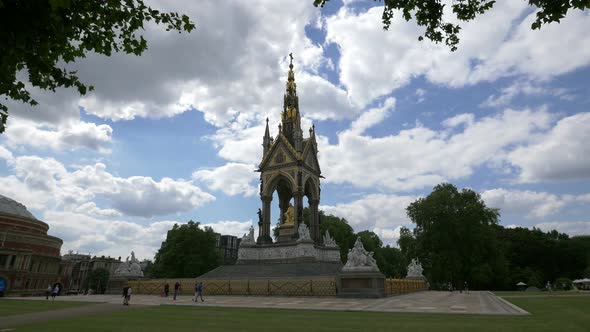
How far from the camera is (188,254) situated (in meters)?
54.7

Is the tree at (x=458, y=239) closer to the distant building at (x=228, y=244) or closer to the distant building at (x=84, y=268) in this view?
the distant building at (x=228, y=244)

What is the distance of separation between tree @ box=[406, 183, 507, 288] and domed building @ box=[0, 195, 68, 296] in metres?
48.6

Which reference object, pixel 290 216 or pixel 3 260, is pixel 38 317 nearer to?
pixel 290 216

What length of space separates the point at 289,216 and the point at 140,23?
31970 millimetres

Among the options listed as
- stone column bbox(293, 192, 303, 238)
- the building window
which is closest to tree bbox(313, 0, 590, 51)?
stone column bbox(293, 192, 303, 238)

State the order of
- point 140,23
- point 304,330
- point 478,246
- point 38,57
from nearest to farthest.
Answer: point 38,57 < point 140,23 < point 304,330 < point 478,246

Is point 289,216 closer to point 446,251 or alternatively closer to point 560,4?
point 446,251

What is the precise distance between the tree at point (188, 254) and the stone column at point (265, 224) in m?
19.4

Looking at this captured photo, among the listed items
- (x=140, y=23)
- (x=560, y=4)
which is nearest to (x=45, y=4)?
(x=140, y=23)

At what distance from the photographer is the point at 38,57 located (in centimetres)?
686

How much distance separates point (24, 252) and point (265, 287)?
41651mm

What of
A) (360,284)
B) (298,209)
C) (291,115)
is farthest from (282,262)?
(291,115)

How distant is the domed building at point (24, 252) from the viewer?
4903cm

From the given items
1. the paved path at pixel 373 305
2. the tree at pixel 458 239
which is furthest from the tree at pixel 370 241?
the paved path at pixel 373 305
